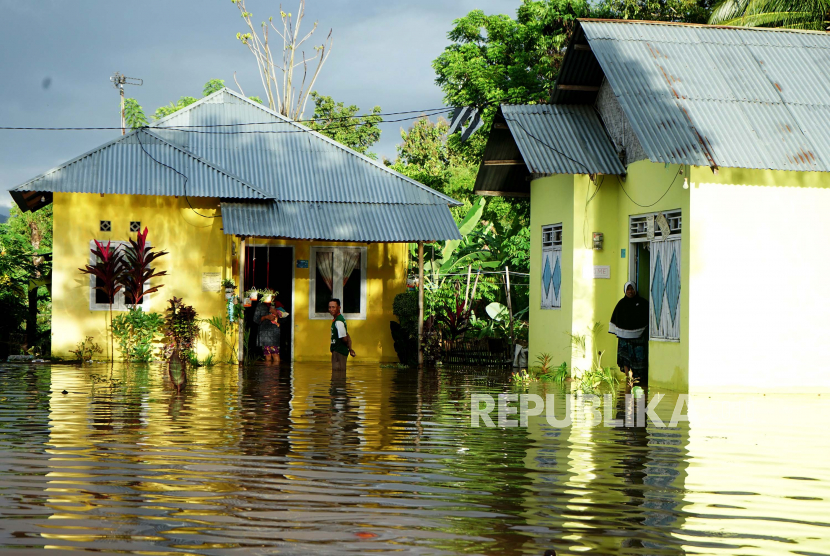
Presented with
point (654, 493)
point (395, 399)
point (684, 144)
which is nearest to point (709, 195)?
point (684, 144)

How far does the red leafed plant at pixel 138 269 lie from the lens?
1880cm

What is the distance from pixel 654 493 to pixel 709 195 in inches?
343

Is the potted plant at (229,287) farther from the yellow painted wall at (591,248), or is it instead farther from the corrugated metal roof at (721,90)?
the corrugated metal roof at (721,90)

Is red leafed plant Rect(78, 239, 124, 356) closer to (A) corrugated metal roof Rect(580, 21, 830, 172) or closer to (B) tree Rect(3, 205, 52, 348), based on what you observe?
(B) tree Rect(3, 205, 52, 348)

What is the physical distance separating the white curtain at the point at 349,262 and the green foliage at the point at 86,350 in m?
5.59

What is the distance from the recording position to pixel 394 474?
7.45 meters

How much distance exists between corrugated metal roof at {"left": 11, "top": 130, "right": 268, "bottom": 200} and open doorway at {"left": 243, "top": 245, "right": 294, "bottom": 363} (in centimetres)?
208

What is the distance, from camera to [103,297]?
19.5 meters

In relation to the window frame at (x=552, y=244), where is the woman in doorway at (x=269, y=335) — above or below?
below

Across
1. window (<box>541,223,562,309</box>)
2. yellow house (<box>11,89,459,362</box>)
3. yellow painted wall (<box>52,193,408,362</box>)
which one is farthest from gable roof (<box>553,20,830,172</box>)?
yellow painted wall (<box>52,193,408,362</box>)

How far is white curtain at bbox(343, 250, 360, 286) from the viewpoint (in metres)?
21.2

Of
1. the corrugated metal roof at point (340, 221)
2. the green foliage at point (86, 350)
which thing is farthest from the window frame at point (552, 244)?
the green foliage at point (86, 350)

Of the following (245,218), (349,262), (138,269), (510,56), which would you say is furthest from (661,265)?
(510,56)

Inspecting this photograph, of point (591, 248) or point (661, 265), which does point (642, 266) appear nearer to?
point (591, 248)
